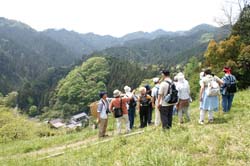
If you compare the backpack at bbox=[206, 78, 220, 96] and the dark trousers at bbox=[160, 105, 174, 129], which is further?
the backpack at bbox=[206, 78, 220, 96]

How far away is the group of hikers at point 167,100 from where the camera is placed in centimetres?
1001

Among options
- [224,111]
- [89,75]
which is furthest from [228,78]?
[89,75]

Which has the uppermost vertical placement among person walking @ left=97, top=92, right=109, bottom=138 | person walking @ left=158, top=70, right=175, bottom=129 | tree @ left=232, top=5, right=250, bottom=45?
tree @ left=232, top=5, right=250, bottom=45

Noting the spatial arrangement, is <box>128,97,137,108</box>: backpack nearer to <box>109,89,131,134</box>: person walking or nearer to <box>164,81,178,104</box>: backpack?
<box>109,89,131,134</box>: person walking

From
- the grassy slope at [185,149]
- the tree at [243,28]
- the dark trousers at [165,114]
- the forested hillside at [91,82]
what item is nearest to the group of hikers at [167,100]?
the dark trousers at [165,114]

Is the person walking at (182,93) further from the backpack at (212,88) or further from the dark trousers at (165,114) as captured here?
the dark trousers at (165,114)

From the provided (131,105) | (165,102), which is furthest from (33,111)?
A: (165,102)

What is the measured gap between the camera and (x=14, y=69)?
18850cm

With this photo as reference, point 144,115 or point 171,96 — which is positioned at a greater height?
point 171,96

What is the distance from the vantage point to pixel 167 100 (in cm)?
984

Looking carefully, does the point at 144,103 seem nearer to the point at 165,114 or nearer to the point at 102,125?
the point at 102,125

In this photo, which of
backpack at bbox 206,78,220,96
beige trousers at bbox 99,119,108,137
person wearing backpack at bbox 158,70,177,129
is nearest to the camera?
person wearing backpack at bbox 158,70,177,129

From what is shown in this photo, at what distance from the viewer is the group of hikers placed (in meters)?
10.0

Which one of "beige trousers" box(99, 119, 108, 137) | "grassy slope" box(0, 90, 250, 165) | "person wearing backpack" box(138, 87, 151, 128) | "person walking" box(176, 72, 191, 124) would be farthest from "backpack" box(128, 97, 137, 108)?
"grassy slope" box(0, 90, 250, 165)
